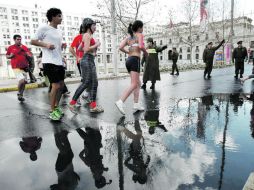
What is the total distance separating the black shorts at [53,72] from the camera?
4148mm

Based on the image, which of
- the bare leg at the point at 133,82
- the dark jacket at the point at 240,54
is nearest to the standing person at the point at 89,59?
the bare leg at the point at 133,82

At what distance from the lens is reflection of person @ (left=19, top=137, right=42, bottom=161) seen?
2.85 metres

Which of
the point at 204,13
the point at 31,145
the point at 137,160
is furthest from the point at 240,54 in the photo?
the point at 204,13

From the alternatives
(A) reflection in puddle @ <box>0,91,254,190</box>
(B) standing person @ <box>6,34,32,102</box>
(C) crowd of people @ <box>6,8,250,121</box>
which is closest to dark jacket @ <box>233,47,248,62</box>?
(A) reflection in puddle @ <box>0,91,254,190</box>

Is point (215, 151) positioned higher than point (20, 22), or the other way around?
point (20, 22)

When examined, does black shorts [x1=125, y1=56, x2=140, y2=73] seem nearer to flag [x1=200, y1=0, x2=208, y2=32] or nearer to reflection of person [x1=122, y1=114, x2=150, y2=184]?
reflection of person [x1=122, y1=114, x2=150, y2=184]

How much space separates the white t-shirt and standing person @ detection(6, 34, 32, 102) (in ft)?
8.99

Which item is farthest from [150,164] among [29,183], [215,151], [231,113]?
[231,113]

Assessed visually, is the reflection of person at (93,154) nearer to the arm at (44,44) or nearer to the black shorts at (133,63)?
the arm at (44,44)

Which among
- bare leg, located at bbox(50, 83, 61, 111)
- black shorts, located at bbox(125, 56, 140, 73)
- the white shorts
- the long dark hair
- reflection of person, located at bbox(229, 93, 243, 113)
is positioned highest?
the long dark hair

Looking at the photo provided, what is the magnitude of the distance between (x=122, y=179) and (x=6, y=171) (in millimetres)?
1205

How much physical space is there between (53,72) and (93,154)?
79.0 inches

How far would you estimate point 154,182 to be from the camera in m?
2.11

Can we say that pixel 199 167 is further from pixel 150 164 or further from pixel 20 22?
pixel 20 22
